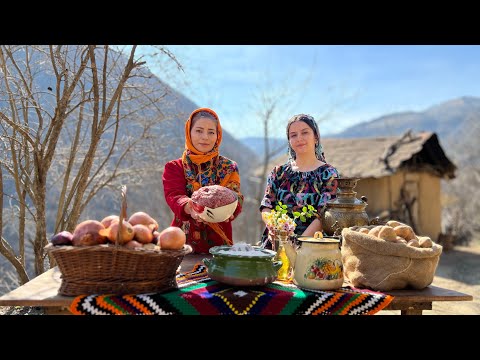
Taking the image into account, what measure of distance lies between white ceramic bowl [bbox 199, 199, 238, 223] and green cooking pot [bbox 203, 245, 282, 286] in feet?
0.82

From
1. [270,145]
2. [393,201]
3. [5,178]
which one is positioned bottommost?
[393,201]

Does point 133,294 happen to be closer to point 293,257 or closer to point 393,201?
point 293,257

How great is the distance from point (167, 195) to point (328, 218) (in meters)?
1.02

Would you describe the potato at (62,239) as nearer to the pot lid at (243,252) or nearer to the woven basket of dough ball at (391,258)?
the pot lid at (243,252)

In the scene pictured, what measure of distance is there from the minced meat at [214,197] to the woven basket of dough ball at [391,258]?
0.61 metres

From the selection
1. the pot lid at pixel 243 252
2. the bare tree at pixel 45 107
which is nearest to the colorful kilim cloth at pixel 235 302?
the pot lid at pixel 243 252

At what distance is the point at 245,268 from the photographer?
1.85 meters

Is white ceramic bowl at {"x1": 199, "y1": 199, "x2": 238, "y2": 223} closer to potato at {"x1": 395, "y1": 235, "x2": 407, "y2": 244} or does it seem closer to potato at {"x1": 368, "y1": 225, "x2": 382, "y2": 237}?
potato at {"x1": 368, "y1": 225, "x2": 382, "y2": 237}

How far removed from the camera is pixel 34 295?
1.79 metres

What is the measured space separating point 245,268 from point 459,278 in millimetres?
9896

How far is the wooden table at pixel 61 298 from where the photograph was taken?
172 centimetres

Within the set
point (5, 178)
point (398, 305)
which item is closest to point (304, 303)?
point (398, 305)

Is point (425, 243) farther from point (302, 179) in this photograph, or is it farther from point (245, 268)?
point (302, 179)

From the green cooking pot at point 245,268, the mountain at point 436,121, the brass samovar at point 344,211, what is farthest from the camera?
the mountain at point 436,121
